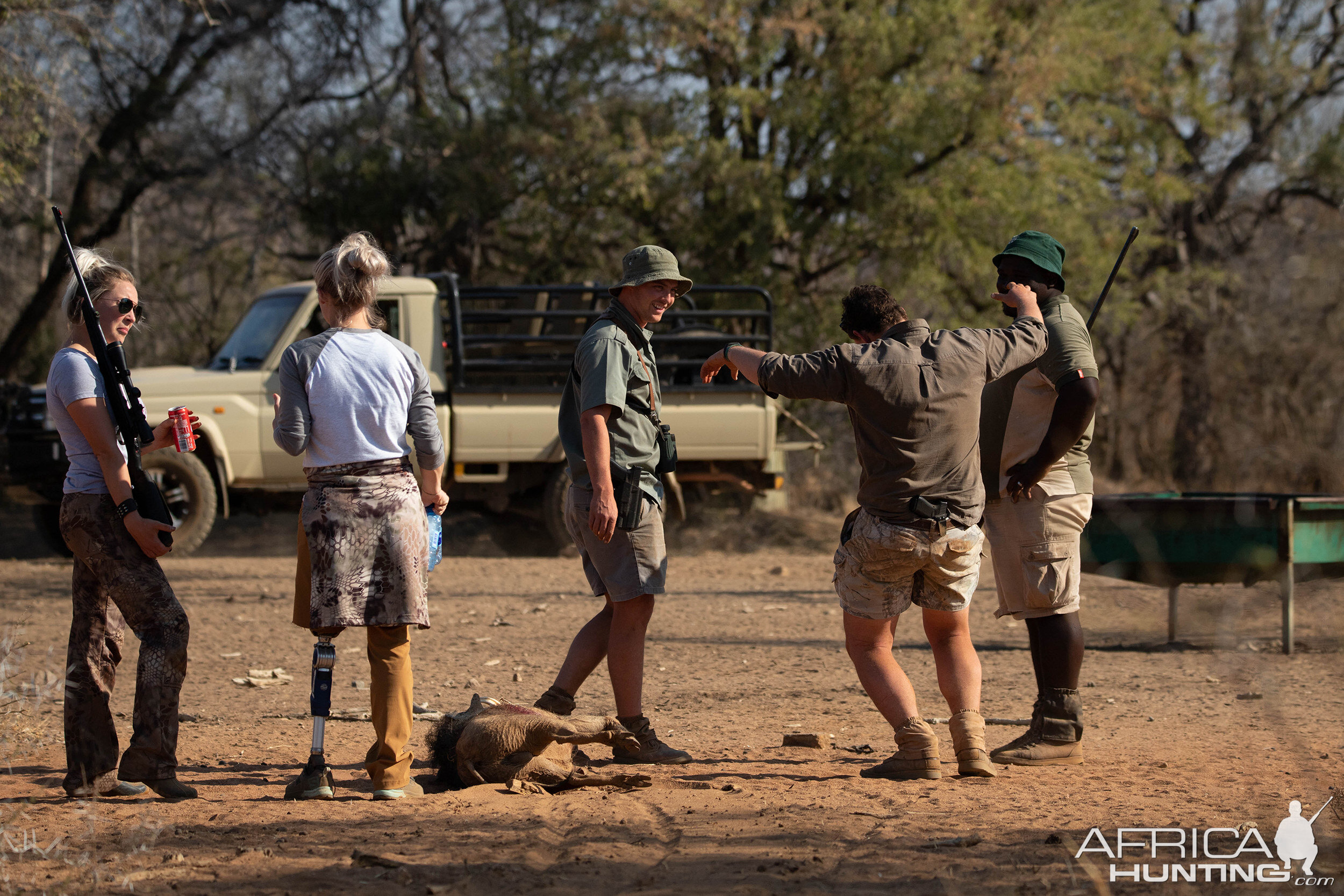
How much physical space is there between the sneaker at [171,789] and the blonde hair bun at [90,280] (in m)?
1.51

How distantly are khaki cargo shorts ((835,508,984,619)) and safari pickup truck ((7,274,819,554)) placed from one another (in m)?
6.15

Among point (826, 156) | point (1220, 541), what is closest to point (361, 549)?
point (1220, 541)

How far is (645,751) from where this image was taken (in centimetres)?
451

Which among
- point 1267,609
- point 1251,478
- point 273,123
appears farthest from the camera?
point 1251,478

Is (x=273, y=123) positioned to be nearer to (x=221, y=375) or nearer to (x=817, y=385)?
(x=221, y=375)

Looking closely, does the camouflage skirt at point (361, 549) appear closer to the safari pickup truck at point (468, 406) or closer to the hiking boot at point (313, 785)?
the hiking boot at point (313, 785)

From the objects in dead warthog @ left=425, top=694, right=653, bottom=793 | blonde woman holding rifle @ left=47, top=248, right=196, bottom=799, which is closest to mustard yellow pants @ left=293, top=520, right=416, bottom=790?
dead warthog @ left=425, top=694, right=653, bottom=793

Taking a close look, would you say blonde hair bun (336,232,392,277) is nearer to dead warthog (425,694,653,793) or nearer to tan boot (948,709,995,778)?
dead warthog (425,694,653,793)

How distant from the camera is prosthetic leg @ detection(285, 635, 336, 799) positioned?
3957mm

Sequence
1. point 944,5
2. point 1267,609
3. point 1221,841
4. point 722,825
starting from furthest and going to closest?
point 944,5 → point 1267,609 → point 722,825 → point 1221,841

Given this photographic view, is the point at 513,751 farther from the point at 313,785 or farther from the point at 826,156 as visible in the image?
the point at 826,156

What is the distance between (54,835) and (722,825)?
197cm

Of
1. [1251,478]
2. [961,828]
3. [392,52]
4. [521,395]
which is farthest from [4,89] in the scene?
[1251,478]

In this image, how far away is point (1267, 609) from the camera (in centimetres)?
912
